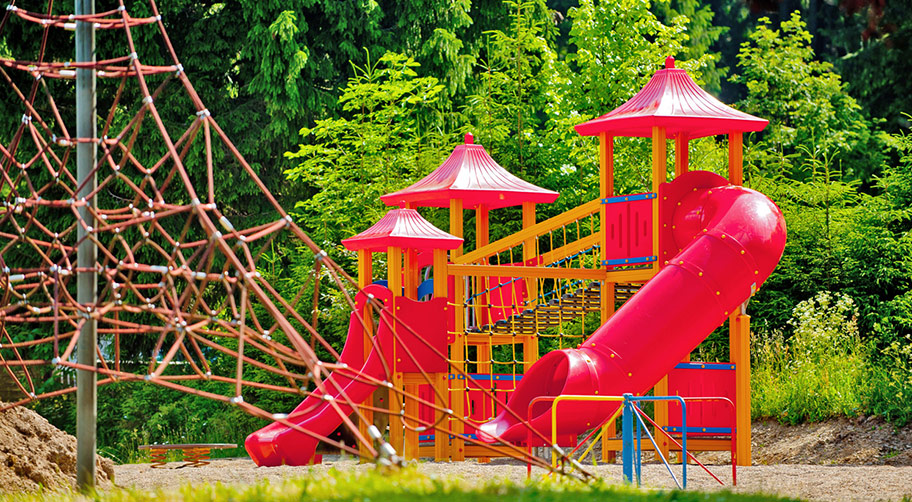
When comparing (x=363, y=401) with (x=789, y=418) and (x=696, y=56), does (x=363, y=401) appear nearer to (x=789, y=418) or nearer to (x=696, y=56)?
(x=789, y=418)

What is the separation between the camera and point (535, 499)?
5.89m

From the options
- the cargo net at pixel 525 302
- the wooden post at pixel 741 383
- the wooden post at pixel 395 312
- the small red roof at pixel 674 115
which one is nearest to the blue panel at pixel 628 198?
A: the cargo net at pixel 525 302

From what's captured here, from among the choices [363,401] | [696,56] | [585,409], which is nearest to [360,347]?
[363,401]

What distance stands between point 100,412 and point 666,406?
448 inches

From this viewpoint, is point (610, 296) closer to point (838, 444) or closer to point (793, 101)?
point (838, 444)

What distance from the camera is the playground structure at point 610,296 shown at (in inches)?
420

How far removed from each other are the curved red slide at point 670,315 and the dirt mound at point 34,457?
3897 mm

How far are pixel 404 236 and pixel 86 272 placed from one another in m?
5.85

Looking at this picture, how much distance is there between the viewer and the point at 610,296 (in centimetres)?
1273

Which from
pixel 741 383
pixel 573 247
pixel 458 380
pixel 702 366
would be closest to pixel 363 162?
pixel 573 247

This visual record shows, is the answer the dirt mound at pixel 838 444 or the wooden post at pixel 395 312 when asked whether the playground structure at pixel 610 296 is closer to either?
the wooden post at pixel 395 312

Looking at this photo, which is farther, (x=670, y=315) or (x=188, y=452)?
(x=188, y=452)

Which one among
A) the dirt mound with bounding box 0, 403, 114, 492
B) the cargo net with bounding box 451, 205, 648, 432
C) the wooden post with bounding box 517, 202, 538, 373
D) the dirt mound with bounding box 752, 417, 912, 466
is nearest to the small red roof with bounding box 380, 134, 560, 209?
the wooden post with bounding box 517, 202, 538, 373

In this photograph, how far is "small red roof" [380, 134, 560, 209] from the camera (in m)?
13.8
